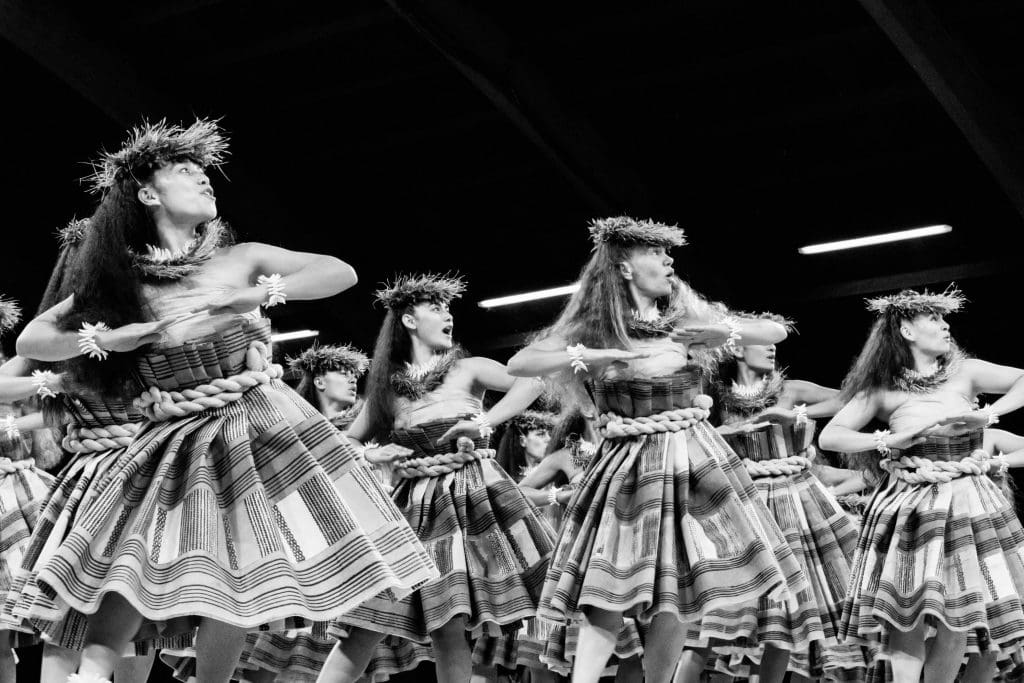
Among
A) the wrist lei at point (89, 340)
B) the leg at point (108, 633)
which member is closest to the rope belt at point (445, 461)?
the wrist lei at point (89, 340)

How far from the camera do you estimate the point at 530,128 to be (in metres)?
7.29

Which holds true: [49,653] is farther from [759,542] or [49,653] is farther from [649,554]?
[759,542]

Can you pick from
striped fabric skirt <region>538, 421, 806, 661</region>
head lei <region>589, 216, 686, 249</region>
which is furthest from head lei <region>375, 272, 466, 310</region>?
striped fabric skirt <region>538, 421, 806, 661</region>

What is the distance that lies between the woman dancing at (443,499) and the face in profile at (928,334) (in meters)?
1.56

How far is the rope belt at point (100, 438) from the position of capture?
4418mm

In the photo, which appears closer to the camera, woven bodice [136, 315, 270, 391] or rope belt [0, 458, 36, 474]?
woven bodice [136, 315, 270, 391]

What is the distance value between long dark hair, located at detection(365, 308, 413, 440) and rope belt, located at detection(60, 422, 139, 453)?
85cm

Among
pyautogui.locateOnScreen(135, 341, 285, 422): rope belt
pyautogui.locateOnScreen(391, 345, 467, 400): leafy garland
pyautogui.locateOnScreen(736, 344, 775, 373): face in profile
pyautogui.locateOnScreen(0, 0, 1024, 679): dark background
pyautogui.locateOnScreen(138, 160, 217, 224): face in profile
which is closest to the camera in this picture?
pyautogui.locateOnScreen(135, 341, 285, 422): rope belt

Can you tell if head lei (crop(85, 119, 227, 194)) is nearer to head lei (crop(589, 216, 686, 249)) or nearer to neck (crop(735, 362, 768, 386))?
head lei (crop(589, 216, 686, 249))

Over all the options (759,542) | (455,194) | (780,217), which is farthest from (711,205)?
(759,542)

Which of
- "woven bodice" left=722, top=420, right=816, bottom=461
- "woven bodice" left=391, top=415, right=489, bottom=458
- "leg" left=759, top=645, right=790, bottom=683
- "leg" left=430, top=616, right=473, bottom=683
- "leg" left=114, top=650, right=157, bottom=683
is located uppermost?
"woven bodice" left=391, top=415, right=489, bottom=458

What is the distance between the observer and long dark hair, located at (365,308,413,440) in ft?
15.6

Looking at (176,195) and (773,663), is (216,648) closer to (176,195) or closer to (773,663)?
(176,195)

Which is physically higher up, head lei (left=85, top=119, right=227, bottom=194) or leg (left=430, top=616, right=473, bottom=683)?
head lei (left=85, top=119, right=227, bottom=194)
